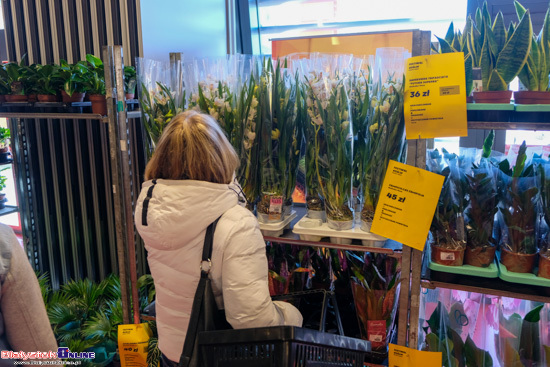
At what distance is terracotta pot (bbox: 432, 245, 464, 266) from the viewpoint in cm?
155

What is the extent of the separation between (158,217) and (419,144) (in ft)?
3.01

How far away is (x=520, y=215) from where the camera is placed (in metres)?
1.48

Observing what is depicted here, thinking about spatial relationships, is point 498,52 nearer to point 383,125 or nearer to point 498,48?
point 498,48

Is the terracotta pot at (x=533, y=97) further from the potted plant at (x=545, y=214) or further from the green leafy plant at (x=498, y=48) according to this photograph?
the potted plant at (x=545, y=214)

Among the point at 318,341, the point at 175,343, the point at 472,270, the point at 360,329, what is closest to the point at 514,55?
A: the point at 472,270

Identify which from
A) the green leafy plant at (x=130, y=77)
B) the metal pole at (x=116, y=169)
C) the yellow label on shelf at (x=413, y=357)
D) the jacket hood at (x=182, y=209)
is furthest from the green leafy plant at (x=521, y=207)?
the green leafy plant at (x=130, y=77)

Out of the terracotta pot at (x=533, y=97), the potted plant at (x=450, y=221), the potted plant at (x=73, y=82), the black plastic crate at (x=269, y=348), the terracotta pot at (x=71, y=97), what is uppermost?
the potted plant at (x=73, y=82)

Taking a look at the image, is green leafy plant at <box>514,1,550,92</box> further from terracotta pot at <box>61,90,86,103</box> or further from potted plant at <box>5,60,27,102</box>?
potted plant at <box>5,60,27,102</box>

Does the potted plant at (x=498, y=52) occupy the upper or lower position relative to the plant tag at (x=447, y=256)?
upper

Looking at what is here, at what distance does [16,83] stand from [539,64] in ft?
8.83

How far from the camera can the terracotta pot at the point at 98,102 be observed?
8.19ft

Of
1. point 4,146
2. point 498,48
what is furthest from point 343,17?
point 4,146

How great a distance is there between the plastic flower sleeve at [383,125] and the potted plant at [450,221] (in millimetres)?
189

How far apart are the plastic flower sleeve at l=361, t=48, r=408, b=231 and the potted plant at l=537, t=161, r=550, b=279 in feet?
1.50
